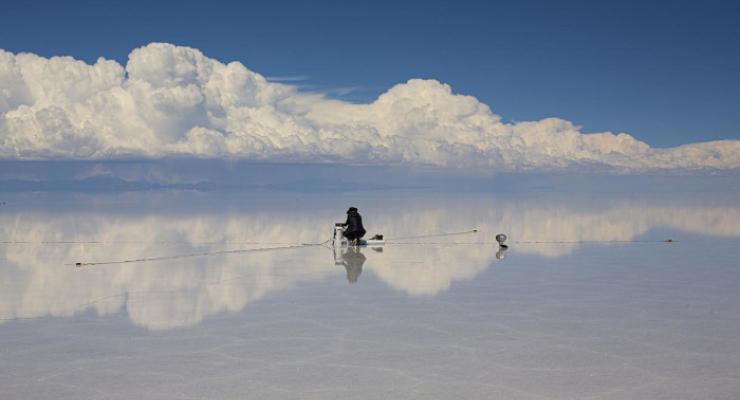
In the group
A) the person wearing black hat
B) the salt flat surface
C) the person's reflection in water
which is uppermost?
the person wearing black hat

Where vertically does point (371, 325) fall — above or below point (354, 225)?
below

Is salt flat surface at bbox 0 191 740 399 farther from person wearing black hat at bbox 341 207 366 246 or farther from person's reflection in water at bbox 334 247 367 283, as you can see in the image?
person wearing black hat at bbox 341 207 366 246

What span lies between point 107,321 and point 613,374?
8.45 meters

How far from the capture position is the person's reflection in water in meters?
18.5

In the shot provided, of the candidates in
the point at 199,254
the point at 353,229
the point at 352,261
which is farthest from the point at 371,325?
the point at 353,229

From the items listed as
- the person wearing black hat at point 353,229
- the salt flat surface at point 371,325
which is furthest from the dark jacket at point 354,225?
the salt flat surface at point 371,325

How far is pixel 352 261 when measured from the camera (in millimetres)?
21781

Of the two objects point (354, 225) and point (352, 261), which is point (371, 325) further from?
point (354, 225)

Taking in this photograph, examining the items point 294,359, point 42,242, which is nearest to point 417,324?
point 294,359

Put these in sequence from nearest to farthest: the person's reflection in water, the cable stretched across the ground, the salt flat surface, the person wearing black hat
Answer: the salt flat surface → the person's reflection in water → the cable stretched across the ground → the person wearing black hat

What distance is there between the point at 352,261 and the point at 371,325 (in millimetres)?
9996

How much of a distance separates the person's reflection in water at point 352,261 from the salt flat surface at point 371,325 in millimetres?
143

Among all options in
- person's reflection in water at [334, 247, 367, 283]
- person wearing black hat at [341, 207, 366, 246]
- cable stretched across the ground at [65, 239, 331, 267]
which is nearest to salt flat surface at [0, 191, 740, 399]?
person's reflection in water at [334, 247, 367, 283]

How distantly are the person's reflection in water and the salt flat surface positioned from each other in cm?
14
